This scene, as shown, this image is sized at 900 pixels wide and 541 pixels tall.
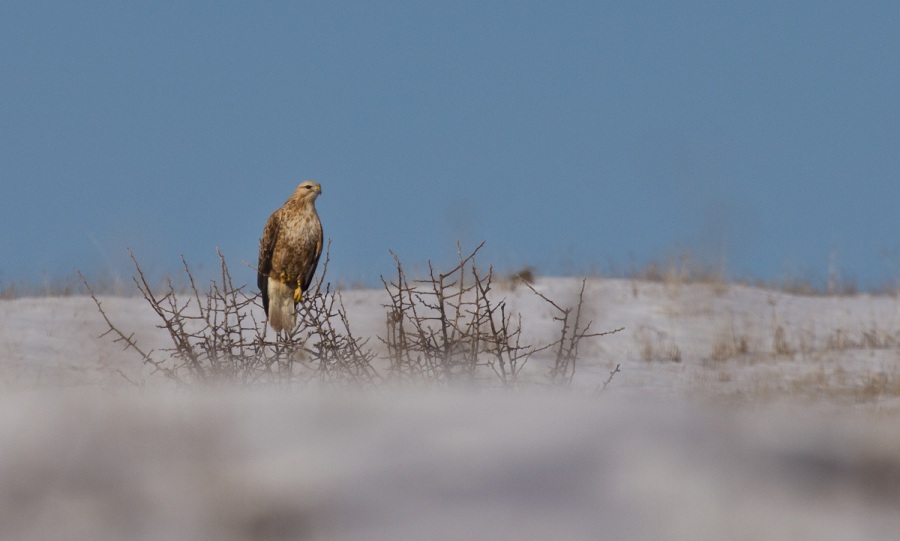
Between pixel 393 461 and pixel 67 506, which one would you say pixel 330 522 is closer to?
pixel 393 461

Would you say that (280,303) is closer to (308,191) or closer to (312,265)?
(312,265)

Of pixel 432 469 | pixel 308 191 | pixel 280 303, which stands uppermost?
pixel 308 191

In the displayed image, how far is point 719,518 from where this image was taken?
64.2 inches

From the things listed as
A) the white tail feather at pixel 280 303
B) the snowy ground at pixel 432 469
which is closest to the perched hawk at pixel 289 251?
the white tail feather at pixel 280 303

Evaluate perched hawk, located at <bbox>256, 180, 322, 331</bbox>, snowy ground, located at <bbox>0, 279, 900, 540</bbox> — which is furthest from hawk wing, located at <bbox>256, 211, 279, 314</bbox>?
snowy ground, located at <bbox>0, 279, 900, 540</bbox>

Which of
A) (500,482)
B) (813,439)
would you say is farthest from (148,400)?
Result: (813,439)

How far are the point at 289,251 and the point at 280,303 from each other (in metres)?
0.40

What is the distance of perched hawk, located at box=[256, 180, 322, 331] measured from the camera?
686 cm

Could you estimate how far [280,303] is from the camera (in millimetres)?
7090

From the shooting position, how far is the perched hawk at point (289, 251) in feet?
22.5

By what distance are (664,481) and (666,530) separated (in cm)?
9

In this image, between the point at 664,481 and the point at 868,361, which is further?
the point at 868,361

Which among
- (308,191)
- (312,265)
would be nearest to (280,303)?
(312,265)

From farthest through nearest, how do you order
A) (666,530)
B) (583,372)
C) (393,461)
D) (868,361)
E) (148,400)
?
1. (868,361)
2. (583,372)
3. (148,400)
4. (393,461)
5. (666,530)
